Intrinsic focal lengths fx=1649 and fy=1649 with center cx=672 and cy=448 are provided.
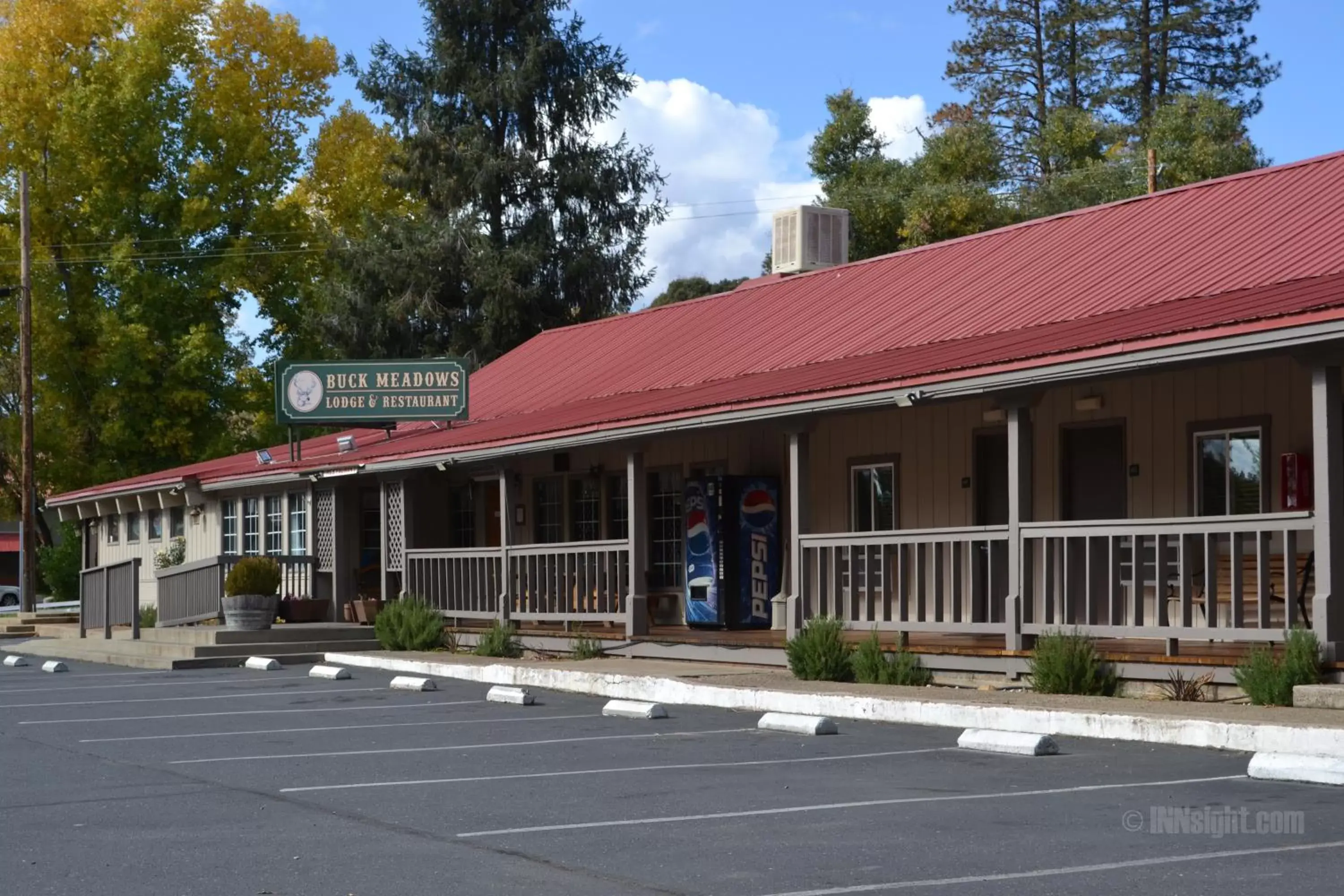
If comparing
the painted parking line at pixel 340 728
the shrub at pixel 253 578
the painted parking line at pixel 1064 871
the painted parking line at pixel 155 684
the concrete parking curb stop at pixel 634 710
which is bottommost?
the painted parking line at pixel 155 684

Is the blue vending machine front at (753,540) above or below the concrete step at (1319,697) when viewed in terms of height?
above

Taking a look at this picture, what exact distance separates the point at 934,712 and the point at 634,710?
259cm

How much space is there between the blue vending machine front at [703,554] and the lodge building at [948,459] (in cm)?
19

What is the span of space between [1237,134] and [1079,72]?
8.97 m

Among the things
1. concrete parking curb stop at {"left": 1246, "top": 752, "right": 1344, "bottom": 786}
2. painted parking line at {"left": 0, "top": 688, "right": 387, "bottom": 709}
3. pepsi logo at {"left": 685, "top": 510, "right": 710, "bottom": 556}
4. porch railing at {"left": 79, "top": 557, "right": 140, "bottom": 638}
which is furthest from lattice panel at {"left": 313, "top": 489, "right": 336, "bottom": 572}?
concrete parking curb stop at {"left": 1246, "top": 752, "right": 1344, "bottom": 786}

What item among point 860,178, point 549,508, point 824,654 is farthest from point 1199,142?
point 824,654

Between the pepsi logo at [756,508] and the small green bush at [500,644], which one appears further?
the pepsi logo at [756,508]

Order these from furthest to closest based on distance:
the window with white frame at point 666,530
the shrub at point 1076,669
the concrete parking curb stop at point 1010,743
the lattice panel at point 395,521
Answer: the lattice panel at point 395,521
the window with white frame at point 666,530
the shrub at point 1076,669
the concrete parking curb stop at point 1010,743

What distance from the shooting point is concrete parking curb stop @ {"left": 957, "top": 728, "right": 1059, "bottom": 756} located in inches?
402

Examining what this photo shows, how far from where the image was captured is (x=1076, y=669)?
1284 centimetres

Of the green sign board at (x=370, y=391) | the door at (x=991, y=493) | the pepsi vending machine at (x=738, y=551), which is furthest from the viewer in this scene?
the green sign board at (x=370, y=391)

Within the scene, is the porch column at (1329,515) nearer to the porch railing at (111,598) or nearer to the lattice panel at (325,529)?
the lattice panel at (325,529)

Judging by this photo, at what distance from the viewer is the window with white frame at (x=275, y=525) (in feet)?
92.1

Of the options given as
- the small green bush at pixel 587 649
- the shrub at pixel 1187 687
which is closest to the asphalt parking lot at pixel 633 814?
the shrub at pixel 1187 687
